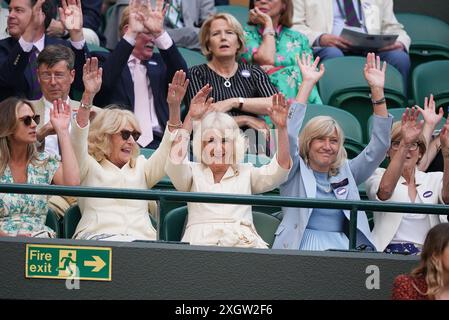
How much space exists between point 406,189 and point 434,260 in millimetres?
1745

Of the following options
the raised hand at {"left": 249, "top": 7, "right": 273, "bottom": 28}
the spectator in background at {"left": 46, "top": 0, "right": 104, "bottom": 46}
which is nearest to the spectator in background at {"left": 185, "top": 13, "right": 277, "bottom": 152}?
the raised hand at {"left": 249, "top": 7, "right": 273, "bottom": 28}

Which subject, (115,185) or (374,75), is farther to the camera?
(374,75)

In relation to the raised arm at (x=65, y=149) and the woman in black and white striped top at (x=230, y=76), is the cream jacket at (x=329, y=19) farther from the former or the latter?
the raised arm at (x=65, y=149)

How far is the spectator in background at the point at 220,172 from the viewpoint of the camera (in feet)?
27.8

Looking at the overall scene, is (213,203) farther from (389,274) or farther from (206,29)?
(206,29)

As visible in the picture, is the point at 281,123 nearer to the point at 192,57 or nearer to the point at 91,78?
the point at 91,78

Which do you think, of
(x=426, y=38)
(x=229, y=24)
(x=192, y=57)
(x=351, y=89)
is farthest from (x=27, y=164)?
(x=426, y=38)

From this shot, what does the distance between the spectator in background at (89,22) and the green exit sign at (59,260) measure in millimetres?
2989

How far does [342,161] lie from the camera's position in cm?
891

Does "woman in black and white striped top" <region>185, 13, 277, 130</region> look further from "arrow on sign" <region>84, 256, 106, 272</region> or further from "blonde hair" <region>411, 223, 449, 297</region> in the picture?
"blonde hair" <region>411, 223, 449, 297</region>

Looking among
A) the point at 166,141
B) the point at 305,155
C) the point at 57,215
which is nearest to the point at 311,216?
the point at 305,155

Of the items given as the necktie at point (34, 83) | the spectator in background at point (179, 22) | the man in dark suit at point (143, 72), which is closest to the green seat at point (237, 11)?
the spectator in background at point (179, 22)

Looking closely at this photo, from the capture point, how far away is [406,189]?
29.9 ft
